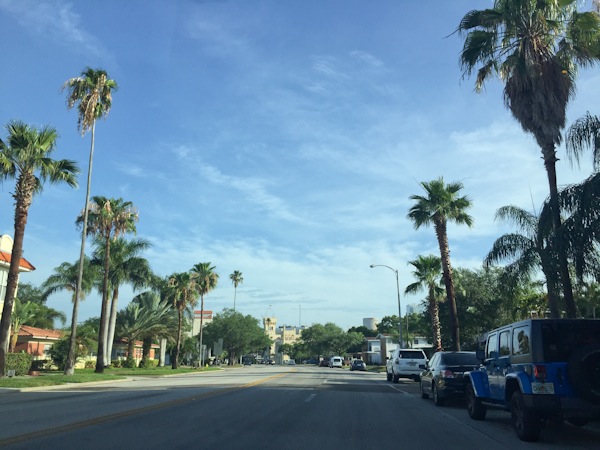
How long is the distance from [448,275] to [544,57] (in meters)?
14.5

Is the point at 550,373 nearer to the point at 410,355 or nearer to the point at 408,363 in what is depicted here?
the point at 408,363

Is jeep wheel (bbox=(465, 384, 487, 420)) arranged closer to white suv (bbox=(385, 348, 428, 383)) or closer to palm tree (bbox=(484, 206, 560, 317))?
palm tree (bbox=(484, 206, 560, 317))

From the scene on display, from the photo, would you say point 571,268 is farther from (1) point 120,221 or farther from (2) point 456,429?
(1) point 120,221

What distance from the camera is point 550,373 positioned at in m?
8.65

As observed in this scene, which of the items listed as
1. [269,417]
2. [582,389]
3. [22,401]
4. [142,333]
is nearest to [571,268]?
[582,389]

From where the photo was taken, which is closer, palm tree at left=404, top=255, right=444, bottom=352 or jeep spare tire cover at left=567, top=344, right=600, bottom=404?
jeep spare tire cover at left=567, top=344, right=600, bottom=404

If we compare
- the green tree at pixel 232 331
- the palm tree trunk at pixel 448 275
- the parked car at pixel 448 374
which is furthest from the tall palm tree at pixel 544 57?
the green tree at pixel 232 331

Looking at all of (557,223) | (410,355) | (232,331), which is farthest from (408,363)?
(232,331)

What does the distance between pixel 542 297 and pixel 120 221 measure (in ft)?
95.9

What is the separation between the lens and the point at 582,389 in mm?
8359

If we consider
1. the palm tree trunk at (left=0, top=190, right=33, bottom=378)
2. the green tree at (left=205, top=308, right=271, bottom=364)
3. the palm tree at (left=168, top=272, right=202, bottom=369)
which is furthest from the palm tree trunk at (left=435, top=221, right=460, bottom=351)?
the green tree at (left=205, top=308, right=271, bottom=364)

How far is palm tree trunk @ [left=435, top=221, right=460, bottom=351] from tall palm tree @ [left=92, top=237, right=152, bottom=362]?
24.6 meters

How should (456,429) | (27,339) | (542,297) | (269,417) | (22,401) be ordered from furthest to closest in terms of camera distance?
(27,339), (542,297), (22,401), (269,417), (456,429)

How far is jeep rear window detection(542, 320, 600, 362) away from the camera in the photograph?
888cm
